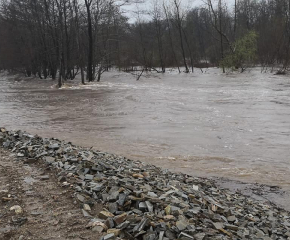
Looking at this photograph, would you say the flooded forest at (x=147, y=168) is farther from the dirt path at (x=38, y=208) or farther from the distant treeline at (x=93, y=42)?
the distant treeline at (x=93, y=42)

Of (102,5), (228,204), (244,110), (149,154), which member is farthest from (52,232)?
(102,5)

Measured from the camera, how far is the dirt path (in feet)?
10.5

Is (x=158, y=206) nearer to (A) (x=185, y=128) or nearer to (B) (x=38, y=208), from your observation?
(B) (x=38, y=208)

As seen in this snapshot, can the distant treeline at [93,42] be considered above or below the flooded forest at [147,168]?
above

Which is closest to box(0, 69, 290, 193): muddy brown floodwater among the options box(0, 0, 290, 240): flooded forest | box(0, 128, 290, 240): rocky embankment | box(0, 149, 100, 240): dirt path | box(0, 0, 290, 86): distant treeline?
box(0, 0, 290, 240): flooded forest

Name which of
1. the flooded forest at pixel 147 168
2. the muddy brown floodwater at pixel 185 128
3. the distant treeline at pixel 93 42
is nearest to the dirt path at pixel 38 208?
the flooded forest at pixel 147 168

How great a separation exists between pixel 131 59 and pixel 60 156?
39.1 m

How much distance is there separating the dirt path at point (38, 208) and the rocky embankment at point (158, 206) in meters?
0.12

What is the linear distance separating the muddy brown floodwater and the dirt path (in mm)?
2895

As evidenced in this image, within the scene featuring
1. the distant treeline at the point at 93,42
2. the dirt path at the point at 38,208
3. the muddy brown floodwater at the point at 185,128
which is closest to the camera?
the dirt path at the point at 38,208

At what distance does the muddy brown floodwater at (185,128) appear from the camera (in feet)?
22.5

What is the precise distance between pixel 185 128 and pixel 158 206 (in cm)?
661

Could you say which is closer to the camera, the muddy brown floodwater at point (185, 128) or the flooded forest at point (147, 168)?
the flooded forest at point (147, 168)

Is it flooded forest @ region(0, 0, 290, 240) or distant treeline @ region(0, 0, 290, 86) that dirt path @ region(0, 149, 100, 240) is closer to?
flooded forest @ region(0, 0, 290, 240)
